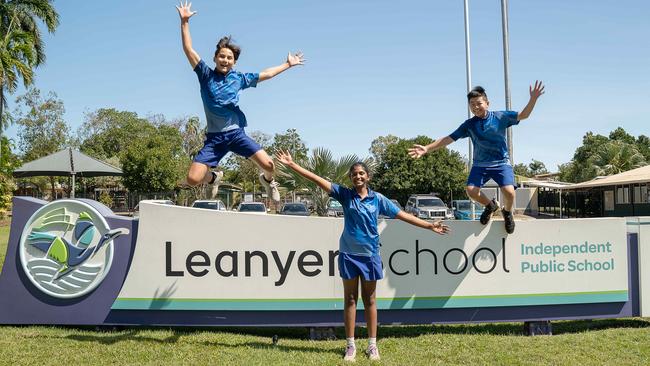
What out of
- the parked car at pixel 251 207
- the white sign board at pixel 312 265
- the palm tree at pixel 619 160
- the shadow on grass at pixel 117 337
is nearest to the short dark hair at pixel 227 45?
the white sign board at pixel 312 265

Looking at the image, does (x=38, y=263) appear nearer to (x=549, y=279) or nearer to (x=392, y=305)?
(x=392, y=305)

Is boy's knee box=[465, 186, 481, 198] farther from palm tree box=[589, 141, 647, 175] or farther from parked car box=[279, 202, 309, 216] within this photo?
palm tree box=[589, 141, 647, 175]

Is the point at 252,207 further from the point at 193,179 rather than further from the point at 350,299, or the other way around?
the point at 350,299

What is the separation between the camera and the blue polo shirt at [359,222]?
4562 millimetres

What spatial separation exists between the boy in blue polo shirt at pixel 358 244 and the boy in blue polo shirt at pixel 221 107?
27.4 inches

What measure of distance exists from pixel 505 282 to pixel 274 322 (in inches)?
105

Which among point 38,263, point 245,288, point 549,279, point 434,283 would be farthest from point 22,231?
point 549,279

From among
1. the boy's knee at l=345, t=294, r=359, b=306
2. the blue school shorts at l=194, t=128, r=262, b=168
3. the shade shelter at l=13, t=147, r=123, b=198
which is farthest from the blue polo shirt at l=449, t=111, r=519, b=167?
the shade shelter at l=13, t=147, r=123, b=198

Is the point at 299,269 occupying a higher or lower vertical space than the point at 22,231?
lower

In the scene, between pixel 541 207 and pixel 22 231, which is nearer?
pixel 22 231

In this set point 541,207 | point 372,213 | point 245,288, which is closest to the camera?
point 372,213

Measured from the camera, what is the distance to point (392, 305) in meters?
5.55

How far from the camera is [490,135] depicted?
5645 millimetres

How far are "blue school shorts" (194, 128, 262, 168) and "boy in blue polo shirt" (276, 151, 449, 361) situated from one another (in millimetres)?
608
